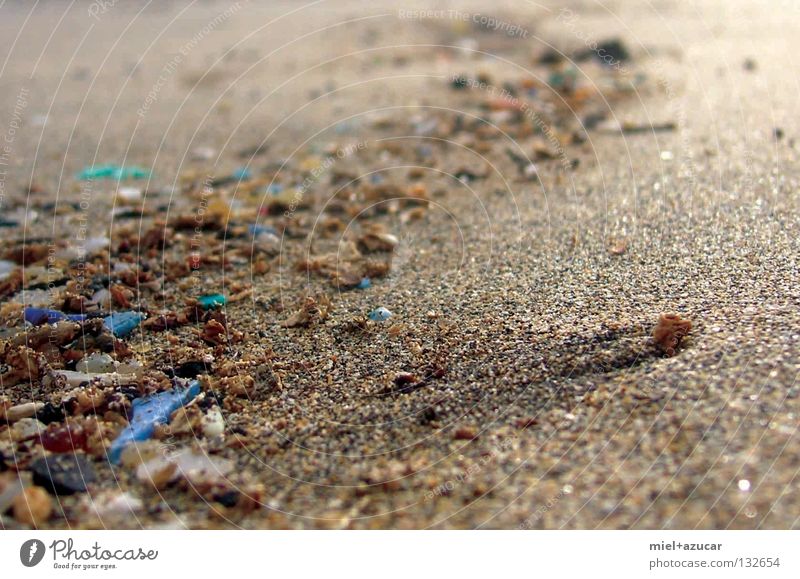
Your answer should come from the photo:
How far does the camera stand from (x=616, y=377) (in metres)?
2.56

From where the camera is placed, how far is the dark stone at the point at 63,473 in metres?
2.31

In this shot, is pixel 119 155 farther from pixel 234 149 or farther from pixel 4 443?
pixel 4 443

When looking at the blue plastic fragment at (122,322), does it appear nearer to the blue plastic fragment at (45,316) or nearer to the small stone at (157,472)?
the blue plastic fragment at (45,316)

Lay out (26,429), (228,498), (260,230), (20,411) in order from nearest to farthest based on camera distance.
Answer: (228,498)
(26,429)
(20,411)
(260,230)

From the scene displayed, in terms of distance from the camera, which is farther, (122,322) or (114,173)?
(114,173)

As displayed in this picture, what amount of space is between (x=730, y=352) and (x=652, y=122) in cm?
304

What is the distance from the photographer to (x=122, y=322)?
129 inches

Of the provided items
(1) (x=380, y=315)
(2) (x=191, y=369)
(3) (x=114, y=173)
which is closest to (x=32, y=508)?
(2) (x=191, y=369)

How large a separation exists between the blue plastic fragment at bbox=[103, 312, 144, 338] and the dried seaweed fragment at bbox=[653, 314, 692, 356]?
2.12 meters

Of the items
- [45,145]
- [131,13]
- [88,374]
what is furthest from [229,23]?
[88,374]

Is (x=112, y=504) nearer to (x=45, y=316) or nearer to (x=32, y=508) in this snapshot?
(x=32, y=508)

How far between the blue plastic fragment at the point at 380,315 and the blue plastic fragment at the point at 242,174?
84.3 inches

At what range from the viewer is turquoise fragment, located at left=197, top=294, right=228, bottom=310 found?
11.2 ft

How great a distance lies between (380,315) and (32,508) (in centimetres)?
149
